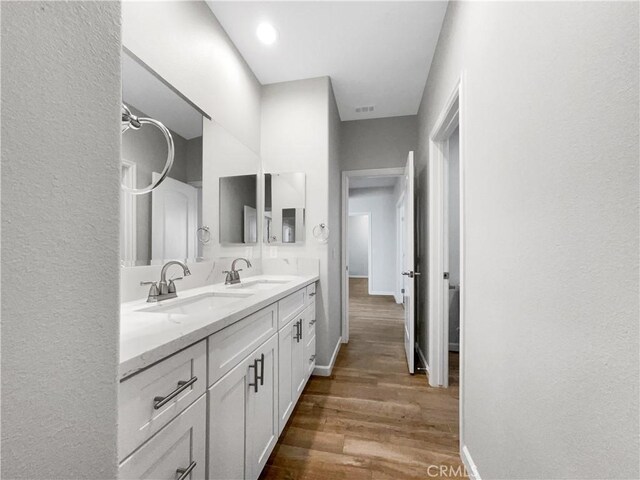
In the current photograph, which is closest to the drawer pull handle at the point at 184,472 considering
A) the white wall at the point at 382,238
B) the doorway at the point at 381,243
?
the doorway at the point at 381,243

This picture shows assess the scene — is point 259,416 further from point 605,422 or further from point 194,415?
point 605,422

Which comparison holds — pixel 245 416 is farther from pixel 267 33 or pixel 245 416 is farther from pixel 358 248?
pixel 358 248

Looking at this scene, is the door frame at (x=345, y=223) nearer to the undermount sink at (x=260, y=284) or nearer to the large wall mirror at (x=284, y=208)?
the large wall mirror at (x=284, y=208)

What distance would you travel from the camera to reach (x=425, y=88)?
2578mm

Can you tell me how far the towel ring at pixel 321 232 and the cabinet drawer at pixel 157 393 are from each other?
1.68 m

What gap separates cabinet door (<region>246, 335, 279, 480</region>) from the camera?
3.69ft

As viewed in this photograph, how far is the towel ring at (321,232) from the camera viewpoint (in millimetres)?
2436

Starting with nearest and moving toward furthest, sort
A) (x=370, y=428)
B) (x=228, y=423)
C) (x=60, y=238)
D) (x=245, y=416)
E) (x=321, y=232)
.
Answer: (x=60, y=238) < (x=228, y=423) < (x=245, y=416) < (x=370, y=428) < (x=321, y=232)

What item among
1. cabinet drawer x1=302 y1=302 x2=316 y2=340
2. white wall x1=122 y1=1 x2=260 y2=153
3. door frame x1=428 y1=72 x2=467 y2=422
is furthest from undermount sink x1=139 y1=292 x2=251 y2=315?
door frame x1=428 y1=72 x2=467 y2=422

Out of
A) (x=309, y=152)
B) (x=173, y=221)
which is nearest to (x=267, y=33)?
(x=309, y=152)

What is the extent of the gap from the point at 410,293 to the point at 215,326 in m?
1.95

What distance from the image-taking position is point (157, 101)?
142 centimetres

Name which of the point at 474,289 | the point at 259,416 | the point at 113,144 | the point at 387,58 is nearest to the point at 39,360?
the point at 113,144

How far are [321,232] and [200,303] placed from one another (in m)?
1.24
